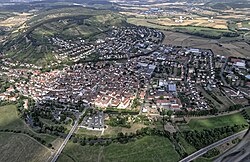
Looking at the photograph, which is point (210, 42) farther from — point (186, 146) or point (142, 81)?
point (186, 146)

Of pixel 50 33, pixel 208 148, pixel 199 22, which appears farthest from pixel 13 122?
pixel 199 22

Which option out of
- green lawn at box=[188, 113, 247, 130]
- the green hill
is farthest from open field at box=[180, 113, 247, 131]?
the green hill

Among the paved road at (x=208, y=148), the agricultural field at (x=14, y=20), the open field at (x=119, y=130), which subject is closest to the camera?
the paved road at (x=208, y=148)

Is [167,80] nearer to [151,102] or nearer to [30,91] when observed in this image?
[151,102]

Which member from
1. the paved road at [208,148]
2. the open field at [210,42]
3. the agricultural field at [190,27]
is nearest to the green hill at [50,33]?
the agricultural field at [190,27]

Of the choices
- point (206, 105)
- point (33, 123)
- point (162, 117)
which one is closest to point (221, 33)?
point (206, 105)

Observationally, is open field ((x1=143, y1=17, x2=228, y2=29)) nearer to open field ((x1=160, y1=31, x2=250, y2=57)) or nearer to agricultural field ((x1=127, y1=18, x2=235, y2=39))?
agricultural field ((x1=127, y1=18, x2=235, y2=39))

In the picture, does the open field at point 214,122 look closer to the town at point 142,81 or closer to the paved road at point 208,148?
the paved road at point 208,148
